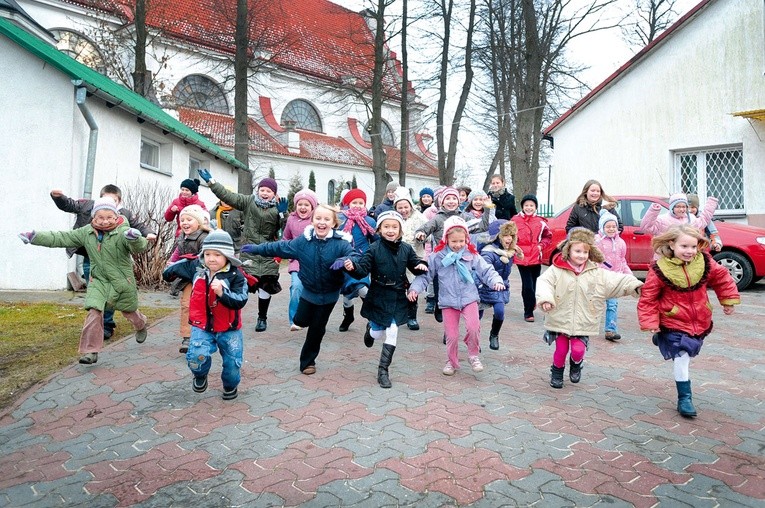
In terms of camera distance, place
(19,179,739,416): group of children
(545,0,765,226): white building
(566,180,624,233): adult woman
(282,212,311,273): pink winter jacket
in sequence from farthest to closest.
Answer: (545,0,765,226): white building
(566,180,624,233): adult woman
(282,212,311,273): pink winter jacket
(19,179,739,416): group of children

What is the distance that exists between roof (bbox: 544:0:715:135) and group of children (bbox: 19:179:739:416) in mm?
10861

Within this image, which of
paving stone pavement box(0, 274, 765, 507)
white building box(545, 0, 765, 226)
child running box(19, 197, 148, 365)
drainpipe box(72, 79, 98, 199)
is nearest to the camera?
paving stone pavement box(0, 274, 765, 507)

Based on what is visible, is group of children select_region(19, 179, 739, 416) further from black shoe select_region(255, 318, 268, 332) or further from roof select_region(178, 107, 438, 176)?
roof select_region(178, 107, 438, 176)

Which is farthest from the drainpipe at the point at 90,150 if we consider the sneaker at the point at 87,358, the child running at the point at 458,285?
the child running at the point at 458,285

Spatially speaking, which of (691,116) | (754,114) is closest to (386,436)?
(754,114)

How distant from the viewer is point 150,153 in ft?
51.7

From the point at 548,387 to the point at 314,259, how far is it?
2.36 m

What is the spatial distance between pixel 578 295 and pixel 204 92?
32.2 meters

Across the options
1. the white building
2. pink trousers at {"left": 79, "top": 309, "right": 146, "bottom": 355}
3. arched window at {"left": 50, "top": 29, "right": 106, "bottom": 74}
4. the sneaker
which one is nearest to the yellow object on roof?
the white building

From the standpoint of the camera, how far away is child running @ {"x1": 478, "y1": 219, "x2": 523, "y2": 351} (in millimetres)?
6602

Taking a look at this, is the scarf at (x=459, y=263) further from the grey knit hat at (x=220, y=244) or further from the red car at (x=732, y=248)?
the red car at (x=732, y=248)

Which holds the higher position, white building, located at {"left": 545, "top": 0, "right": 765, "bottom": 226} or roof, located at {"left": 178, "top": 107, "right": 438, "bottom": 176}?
roof, located at {"left": 178, "top": 107, "right": 438, "bottom": 176}

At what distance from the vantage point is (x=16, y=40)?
34.8 feet

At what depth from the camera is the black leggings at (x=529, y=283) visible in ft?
27.0
